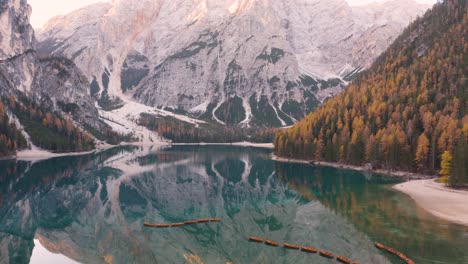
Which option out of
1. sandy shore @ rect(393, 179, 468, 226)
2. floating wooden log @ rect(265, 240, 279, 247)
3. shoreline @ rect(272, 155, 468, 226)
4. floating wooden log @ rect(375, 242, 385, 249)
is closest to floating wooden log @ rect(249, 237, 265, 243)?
floating wooden log @ rect(265, 240, 279, 247)

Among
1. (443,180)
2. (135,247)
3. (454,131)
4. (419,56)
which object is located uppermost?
(419,56)

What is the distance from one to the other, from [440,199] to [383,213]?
18191 mm

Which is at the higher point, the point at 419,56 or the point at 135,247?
the point at 419,56

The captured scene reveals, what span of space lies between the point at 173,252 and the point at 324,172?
95.2 m

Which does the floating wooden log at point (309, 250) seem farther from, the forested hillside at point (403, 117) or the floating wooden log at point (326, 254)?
the forested hillside at point (403, 117)

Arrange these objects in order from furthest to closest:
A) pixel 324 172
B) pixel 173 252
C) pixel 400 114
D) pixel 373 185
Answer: pixel 400 114 → pixel 324 172 → pixel 373 185 → pixel 173 252

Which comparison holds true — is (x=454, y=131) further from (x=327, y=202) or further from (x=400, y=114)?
(x=327, y=202)

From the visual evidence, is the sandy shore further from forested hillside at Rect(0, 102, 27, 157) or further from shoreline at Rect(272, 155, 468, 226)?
forested hillside at Rect(0, 102, 27, 157)

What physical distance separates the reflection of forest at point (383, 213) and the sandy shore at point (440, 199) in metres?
2.46

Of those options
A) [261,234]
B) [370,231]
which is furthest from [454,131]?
[261,234]

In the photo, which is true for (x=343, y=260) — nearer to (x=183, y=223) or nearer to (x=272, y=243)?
(x=272, y=243)

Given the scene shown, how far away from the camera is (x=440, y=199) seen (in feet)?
270

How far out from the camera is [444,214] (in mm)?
69875

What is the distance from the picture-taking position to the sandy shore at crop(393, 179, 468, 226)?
69188mm
